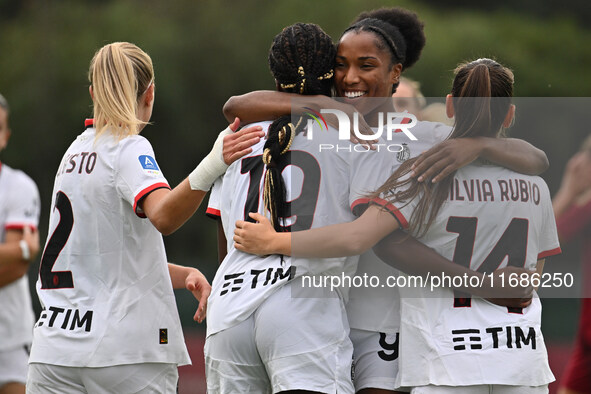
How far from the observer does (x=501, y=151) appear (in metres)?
3.88

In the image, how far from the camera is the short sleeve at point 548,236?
13.0 feet

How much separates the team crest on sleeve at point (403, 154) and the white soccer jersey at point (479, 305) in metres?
0.22

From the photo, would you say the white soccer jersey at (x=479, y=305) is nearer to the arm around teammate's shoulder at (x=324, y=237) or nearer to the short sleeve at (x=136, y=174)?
the arm around teammate's shoulder at (x=324, y=237)

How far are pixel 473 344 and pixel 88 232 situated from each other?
5.72 feet

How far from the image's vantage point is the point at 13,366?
21.1 ft

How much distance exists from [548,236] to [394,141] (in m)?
0.75

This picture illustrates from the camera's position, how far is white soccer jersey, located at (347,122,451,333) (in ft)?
13.2

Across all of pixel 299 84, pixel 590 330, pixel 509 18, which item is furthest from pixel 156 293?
pixel 509 18

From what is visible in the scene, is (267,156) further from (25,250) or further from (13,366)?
(13,366)

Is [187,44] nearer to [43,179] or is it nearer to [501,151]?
[43,179]

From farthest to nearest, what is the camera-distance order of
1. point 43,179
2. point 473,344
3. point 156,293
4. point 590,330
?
point 43,179, point 590,330, point 156,293, point 473,344

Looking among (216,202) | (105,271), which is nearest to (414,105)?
(216,202)

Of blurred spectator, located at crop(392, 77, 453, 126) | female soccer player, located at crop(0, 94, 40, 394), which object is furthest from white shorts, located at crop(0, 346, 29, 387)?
blurred spectator, located at crop(392, 77, 453, 126)

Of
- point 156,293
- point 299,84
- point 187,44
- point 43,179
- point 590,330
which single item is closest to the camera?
point 299,84
